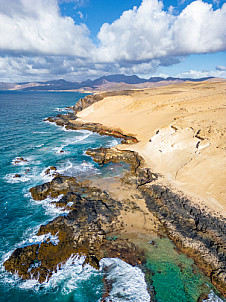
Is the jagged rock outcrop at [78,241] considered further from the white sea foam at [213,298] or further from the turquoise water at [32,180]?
the white sea foam at [213,298]

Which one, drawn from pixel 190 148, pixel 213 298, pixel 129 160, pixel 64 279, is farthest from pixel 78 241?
pixel 190 148

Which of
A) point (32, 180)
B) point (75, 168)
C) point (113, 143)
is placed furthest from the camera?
point (113, 143)

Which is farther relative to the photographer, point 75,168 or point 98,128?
point 98,128

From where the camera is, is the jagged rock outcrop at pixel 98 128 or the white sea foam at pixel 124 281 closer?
the white sea foam at pixel 124 281

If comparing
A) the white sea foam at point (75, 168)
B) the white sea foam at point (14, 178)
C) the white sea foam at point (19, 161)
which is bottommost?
the white sea foam at point (14, 178)

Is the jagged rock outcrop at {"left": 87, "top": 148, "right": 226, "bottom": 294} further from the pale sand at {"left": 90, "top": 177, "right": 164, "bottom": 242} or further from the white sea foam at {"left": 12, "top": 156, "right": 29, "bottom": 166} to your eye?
the white sea foam at {"left": 12, "top": 156, "right": 29, "bottom": 166}

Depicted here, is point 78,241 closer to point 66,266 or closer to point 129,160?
point 66,266

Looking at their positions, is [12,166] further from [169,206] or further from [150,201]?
[169,206]

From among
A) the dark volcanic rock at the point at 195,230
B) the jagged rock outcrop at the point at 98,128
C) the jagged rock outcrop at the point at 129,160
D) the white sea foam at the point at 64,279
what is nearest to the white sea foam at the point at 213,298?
the dark volcanic rock at the point at 195,230
